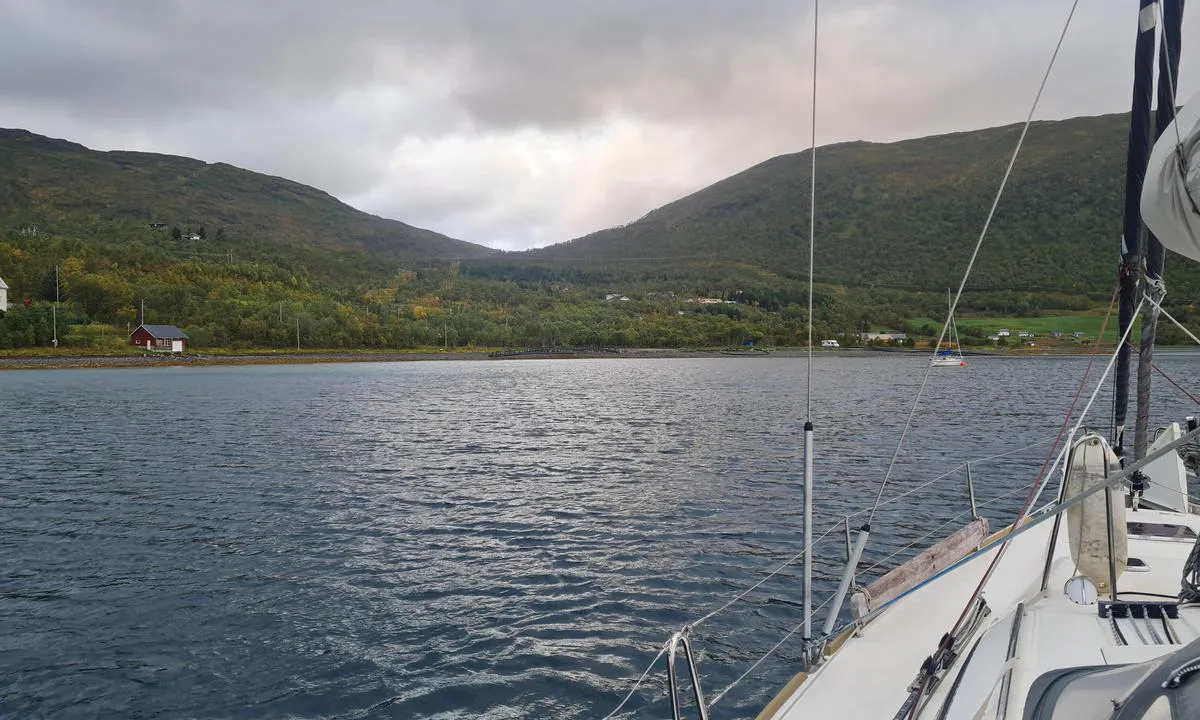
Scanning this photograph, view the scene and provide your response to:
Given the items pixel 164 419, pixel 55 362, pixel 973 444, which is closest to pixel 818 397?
pixel 973 444

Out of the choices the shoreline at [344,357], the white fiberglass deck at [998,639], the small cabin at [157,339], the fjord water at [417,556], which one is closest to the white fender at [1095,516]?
the white fiberglass deck at [998,639]

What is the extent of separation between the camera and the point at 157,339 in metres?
128

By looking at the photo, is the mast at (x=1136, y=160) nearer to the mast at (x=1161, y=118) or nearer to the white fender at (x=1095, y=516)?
the mast at (x=1161, y=118)

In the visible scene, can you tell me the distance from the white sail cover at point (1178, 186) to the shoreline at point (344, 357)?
110619mm

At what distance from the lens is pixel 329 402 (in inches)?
2185

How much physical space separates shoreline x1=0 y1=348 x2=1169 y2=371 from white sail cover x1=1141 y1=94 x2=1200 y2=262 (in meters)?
111

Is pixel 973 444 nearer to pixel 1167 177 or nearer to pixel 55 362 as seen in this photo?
pixel 1167 177

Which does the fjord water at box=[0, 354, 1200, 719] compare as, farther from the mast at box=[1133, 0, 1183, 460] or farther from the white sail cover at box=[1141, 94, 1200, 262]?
the white sail cover at box=[1141, 94, 1200, 262]

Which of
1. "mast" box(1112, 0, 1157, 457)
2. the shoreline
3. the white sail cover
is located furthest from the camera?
the shoreline

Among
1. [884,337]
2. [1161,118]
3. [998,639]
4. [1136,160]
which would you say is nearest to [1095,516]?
[998,639]

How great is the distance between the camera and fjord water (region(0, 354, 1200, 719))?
9.27 meters

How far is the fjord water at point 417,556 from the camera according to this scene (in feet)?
30.4

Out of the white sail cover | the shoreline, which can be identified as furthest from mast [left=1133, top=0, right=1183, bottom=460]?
the shoreline

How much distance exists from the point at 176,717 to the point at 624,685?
205 inches
